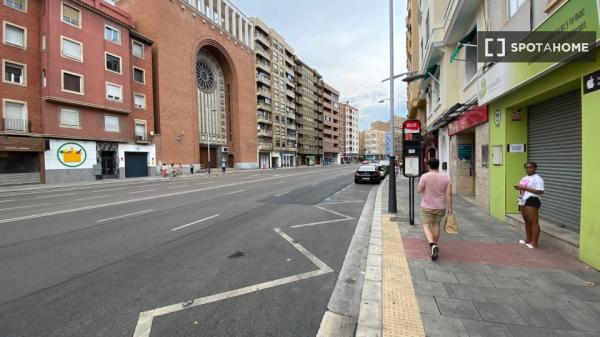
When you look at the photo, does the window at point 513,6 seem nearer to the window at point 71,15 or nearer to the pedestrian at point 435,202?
the pedestrian at point 435,202

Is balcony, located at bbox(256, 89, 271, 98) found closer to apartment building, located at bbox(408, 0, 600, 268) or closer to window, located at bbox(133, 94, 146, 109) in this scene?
window, located at bbox(133, 94, 146, 109)

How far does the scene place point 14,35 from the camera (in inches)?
905

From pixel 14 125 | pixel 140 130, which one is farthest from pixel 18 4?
pixel 140 130

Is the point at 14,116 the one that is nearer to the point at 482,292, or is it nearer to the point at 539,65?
the point at 482,292

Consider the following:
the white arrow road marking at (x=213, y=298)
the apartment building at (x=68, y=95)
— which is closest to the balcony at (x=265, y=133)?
the apartment building at (x=68, y=95)

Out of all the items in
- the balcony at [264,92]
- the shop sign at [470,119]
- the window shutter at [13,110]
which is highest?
the balcony at [264,92]

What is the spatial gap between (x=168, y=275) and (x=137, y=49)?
123 ft

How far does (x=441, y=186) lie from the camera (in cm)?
496

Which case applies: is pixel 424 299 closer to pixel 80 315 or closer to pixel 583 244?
pixel 583 244

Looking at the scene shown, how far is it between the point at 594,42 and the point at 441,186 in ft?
9.27

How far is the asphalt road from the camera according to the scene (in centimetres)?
299

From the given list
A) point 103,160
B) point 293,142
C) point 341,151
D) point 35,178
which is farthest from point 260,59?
point 341,151
